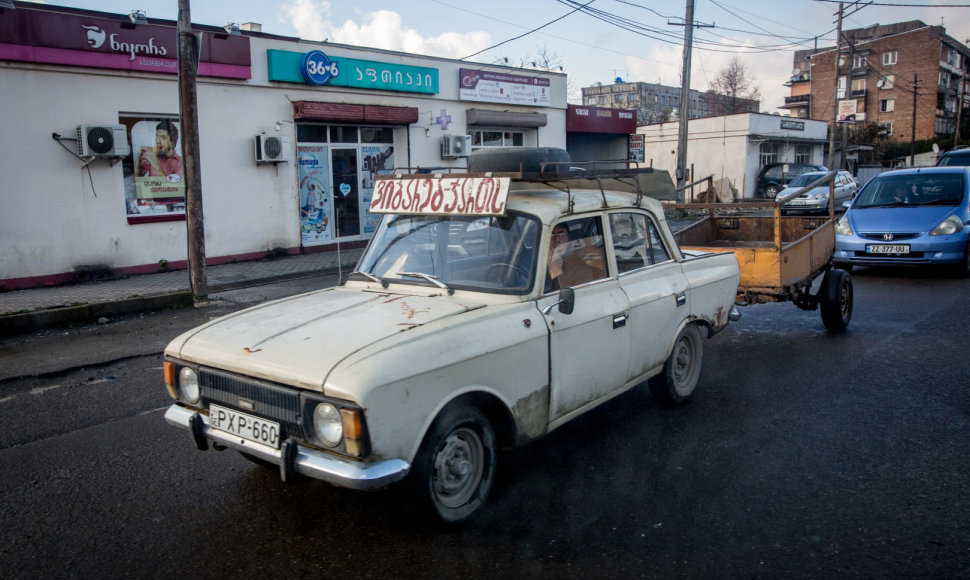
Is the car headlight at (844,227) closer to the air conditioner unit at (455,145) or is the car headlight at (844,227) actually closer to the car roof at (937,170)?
the car roof at (937,170)

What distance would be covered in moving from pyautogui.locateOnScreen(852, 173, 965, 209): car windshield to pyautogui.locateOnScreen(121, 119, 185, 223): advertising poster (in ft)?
39.6

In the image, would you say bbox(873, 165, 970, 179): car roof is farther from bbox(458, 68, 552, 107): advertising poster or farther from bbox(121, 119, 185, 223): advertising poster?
bbox(121, 119, 185, 223): advertising poster

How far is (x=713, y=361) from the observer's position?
657cm

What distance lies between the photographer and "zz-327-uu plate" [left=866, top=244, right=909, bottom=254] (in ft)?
34.8

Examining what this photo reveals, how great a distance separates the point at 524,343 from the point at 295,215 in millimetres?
12277

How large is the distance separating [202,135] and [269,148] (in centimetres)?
129

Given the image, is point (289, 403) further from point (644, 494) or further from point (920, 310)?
point (920, 310)

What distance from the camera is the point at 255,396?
3.20m

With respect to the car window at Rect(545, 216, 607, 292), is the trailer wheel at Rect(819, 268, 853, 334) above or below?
below

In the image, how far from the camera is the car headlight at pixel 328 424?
292cm

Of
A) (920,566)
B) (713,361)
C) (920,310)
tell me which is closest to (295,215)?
(713,361)

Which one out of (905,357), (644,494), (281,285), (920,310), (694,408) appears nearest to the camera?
(644,494)

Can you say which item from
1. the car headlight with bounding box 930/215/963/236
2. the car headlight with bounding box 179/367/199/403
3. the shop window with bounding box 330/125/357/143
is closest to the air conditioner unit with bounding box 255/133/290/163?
the shop window with bounding box 330/125/357/143

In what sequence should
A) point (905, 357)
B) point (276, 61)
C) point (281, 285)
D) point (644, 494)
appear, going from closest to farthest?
point (644, 494), point (905, 357), point (281, 285), point (276, 61)
